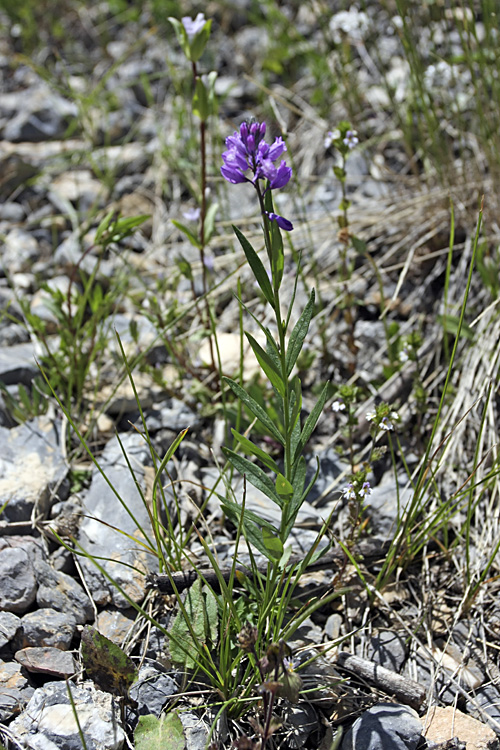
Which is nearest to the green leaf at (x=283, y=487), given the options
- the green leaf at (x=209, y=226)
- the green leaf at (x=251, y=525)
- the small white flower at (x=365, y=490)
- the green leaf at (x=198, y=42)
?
the green leaf at (x=251, y=525)

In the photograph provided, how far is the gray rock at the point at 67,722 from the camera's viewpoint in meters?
1.39

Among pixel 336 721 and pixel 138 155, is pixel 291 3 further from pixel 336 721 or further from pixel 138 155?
pixel 336 721

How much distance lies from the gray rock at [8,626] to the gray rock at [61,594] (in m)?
0.08

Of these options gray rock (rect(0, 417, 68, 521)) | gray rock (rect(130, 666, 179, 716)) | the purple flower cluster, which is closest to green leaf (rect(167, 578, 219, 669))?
gray rock (rect(130, 666, 179, 716))

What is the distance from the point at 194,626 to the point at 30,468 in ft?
2.78

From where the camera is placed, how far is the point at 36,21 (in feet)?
15.4

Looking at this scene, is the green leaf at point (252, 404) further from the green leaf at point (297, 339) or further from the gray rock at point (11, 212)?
the gray rock at point (11, 212)

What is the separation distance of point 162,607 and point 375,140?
8.84 ft

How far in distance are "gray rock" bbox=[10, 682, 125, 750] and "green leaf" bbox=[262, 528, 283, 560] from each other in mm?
541

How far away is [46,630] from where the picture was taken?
5.40 ft

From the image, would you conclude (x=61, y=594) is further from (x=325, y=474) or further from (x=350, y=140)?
(x=350, y=140)

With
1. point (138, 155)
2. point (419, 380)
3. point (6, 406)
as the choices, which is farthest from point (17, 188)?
point (419, 380)

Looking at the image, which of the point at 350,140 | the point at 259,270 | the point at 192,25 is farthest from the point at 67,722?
the point at 192,25

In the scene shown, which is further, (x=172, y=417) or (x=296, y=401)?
(x=172, y=417)
